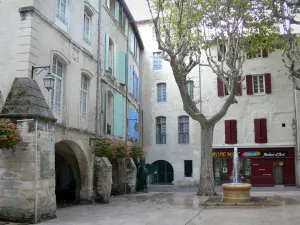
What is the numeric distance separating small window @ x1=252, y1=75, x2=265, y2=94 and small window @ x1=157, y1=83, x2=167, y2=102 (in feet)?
22.4

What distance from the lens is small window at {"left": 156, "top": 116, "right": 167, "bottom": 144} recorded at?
27734 mm

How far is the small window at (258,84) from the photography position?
84.6 feet

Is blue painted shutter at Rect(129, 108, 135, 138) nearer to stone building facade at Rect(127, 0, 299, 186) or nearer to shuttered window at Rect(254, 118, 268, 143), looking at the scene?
stone building facade at Rect(127, 0, 299, 186)

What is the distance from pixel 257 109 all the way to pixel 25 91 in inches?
765

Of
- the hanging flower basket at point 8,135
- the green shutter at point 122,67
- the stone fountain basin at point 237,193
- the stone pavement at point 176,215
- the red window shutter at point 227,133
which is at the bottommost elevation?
the stone pavement at point 176,215

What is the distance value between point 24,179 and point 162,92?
786 inches

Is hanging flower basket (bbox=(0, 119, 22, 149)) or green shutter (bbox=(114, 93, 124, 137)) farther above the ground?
green shutter (bbox=(114, 93, 124, 137))

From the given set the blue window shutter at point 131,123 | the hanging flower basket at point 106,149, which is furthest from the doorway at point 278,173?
the hanging flower basket at point 106,149

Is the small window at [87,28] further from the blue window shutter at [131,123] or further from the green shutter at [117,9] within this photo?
the blue window shutter at [131,123]

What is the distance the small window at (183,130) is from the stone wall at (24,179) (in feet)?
60.6

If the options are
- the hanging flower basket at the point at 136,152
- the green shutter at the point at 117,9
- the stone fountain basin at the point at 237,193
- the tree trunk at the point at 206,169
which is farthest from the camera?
the hanging flower basket at the point at 136,152

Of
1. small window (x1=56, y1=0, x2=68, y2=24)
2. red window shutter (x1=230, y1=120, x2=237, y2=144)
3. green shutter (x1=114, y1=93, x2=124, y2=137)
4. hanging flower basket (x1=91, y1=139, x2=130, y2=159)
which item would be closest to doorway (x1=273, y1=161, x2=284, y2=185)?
red window shutter (x1=230, y1=120, x2=237, y2=144)

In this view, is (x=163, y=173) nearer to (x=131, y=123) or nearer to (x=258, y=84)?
(x=131, y=123)

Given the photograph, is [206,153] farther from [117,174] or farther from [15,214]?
[15,214]
